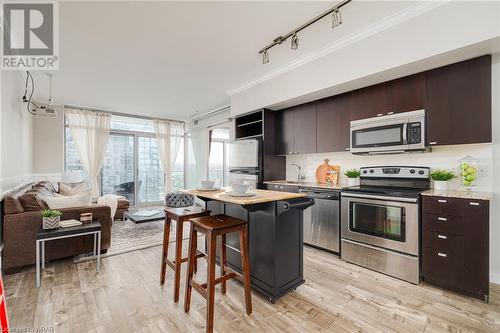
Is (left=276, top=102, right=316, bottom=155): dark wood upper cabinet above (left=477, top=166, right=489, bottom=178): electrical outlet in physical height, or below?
above

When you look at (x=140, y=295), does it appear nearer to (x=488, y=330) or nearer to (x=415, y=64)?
(x=488, y=330)

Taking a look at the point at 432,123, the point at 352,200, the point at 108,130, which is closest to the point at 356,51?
the point at 432,123

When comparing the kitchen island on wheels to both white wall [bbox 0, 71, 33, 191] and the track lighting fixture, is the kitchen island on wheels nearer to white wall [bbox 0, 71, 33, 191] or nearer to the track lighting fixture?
the track lighting fixture

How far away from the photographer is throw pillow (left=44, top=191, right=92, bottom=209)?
2832 mm

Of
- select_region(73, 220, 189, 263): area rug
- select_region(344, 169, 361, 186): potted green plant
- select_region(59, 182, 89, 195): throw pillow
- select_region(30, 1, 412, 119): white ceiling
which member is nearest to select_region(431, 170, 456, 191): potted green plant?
select_region(344, 169, 361, 186): potted green plant

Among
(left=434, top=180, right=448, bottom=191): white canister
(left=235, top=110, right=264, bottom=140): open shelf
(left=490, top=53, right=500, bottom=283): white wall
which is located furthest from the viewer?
(left=235, top=110, right=264, bottom=140): open shelf

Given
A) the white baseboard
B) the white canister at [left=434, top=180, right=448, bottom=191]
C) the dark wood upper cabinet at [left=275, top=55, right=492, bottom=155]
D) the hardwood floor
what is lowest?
the hardwood floor

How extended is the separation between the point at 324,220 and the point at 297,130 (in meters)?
1.55

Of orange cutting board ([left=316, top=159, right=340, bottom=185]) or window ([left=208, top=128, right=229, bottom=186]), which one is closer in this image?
orange cutting board ([left=316, top=159, right=340, bottom=185])

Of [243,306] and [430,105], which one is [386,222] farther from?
[243,306]

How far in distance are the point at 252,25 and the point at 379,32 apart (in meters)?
1.38

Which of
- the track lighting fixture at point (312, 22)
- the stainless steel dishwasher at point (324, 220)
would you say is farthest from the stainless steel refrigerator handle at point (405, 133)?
the track lighting fixture at point (312, 22)

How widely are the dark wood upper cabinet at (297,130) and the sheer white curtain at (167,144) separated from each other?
153 inches

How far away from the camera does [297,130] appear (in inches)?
151
